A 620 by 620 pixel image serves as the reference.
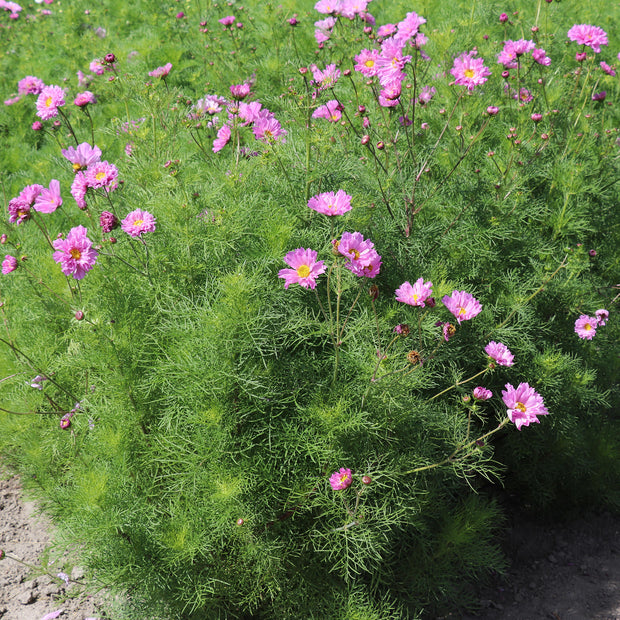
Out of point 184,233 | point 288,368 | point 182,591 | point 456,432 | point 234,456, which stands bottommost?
point 182,591

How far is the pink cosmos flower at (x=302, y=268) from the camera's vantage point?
1697 mm

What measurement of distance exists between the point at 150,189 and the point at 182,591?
1403 millimetres

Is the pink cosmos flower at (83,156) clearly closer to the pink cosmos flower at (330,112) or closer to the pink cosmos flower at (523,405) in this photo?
the pink cosmos flower at (330,112)

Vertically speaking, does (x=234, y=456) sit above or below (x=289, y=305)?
below

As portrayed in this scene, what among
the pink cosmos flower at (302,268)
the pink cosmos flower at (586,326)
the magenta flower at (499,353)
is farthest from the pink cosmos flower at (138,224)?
the pink cosmos flower at (586,326)

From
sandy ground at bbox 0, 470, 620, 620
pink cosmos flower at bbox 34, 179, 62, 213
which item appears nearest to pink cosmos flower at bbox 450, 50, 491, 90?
pink cosmos flower at bbox 34, 179, 62, 213

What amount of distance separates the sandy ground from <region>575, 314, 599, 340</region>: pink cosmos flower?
102cm

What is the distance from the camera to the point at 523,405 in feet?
6.20

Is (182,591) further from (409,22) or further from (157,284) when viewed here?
(409,22)

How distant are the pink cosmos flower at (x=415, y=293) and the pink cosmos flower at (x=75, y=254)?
94 cm

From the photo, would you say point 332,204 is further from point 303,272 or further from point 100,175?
point 100,175

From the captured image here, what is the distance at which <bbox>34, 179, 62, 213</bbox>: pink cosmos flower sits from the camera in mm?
2092

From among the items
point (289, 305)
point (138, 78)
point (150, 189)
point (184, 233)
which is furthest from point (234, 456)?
point (138, 78)

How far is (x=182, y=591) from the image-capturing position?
1827 millimetres
